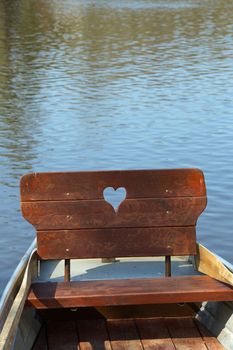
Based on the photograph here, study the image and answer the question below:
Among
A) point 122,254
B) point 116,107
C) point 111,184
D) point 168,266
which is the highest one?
point 111,184

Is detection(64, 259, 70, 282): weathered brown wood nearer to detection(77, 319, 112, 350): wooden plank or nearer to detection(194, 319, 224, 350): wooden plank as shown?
detection(77, 319, 112, 350): wooden plank

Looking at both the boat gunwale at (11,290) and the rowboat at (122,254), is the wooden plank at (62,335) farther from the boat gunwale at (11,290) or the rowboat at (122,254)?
the boat gunwale at (11,290)

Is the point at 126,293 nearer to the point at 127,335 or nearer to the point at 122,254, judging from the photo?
the point at 127,335

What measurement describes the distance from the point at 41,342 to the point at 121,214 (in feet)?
3.32

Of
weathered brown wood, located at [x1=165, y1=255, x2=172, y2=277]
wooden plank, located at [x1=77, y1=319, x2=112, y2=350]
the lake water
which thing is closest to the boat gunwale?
wooden plank, located at [x1=77, y1=319, x2=112, y2=350]

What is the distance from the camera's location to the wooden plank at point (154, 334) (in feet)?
17.3

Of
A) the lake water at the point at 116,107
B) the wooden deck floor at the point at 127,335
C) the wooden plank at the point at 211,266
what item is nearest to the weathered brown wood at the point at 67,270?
the wooden deck floor at the point at 127,335

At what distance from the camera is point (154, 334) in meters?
5.43

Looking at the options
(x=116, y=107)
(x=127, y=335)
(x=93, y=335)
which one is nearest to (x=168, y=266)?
(x=127, y=335)

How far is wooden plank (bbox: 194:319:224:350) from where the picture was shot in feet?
17.1

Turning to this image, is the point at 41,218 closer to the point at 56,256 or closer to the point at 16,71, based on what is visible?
the point at 56,256

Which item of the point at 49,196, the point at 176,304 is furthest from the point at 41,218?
the point at 176,304

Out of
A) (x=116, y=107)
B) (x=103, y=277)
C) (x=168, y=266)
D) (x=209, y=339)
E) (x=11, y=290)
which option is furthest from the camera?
(x=116, y=107)

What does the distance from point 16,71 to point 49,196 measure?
1870 cm
